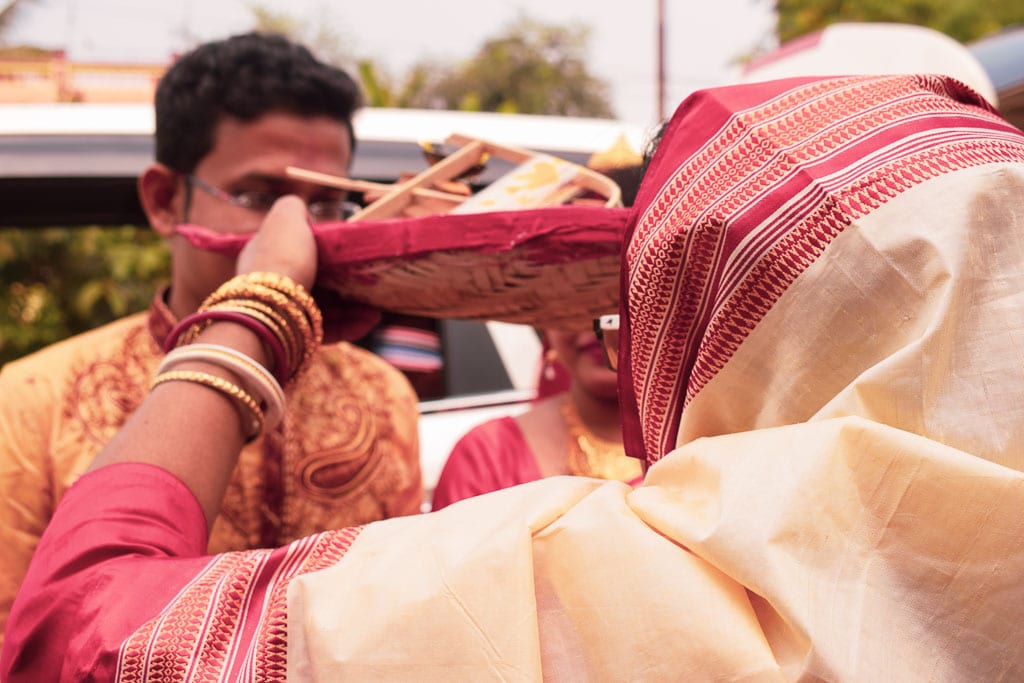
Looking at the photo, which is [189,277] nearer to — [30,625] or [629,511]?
[30,625]

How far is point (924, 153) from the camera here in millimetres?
753

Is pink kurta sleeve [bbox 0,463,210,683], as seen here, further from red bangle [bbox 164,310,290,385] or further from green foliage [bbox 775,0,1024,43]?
green foliage [bbox 775,0,1024,43]

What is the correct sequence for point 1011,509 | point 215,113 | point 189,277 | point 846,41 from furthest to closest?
1. point 846,41
2. point 215,113
3. point 189,277
4. point 1011,509

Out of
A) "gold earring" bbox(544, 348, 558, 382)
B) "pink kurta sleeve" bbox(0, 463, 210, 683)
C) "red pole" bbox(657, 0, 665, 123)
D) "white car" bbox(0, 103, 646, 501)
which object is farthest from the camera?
"red pole" bbox(657, 0, 665, 123)

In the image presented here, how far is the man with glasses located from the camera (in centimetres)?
168

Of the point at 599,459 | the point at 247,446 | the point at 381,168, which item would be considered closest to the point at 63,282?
the point at 381,168

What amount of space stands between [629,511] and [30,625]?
526 millimetres

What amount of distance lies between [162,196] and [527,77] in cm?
2453

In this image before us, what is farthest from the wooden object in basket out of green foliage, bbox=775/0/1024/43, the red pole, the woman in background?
green foliage, bbox=775/0/1024/43

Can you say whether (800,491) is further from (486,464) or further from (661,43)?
(661,43)

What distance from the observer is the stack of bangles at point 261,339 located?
1.04 meters

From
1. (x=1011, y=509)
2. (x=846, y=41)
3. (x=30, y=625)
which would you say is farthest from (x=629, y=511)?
(x=846, y=41)

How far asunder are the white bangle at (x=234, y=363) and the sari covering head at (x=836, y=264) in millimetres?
413

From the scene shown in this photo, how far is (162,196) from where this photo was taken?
2086mm
